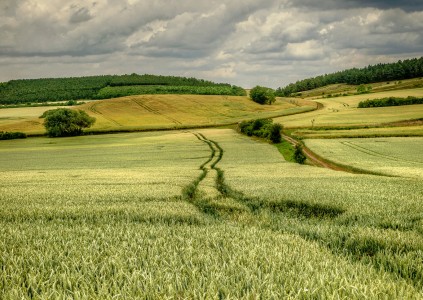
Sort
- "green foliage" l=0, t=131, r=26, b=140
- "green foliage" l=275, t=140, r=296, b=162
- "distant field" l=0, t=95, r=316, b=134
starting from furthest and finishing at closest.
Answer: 1. "distant field" l=0, t=95, r=316, b=134
2. "green foliage" l=0, t=131, r=26, b=140
3. "green foliage" l=275, t=140, r=296, b=162

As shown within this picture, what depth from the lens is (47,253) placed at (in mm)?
6941

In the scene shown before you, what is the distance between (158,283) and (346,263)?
350 centimetres

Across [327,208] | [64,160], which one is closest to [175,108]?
[64,160]

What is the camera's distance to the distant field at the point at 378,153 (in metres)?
41.5

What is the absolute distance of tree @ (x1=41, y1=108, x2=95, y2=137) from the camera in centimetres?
10306

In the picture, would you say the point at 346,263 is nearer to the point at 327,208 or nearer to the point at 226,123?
the point at 327,208

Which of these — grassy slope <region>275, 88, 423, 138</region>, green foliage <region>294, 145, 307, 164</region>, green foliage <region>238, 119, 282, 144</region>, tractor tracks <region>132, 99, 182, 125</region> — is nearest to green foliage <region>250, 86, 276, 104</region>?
grassy slope <region>275, 88, 423, 138</region>

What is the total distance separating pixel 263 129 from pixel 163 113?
6417cm

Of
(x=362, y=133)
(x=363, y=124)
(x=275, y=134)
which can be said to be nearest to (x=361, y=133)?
(x=362, y=133)

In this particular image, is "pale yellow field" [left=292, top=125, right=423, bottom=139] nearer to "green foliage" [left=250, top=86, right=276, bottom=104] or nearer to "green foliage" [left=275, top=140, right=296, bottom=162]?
"green foliage" [left=275, top=140, right=296, bottom=162]

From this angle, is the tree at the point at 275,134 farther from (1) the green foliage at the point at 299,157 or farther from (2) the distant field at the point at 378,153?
(1) the green foliage at the point at 299,157

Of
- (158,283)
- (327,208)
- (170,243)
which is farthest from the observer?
(327,208)

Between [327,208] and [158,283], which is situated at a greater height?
[158,283]

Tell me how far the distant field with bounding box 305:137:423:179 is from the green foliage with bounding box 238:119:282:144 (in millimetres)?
8835
